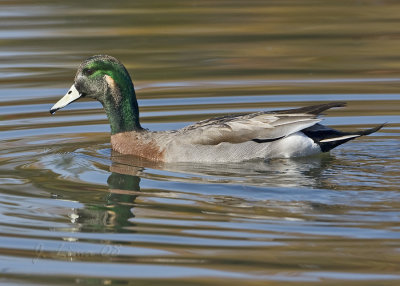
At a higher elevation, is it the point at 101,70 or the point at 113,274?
the point at 101,70

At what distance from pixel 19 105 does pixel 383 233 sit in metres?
6.65

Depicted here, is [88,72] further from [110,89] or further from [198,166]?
[198,166]

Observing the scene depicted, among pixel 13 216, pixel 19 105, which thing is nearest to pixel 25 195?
pixel 13 216

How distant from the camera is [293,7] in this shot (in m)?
16.8

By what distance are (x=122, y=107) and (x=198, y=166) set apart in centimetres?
134

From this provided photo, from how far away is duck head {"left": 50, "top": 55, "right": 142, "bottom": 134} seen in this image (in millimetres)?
9859

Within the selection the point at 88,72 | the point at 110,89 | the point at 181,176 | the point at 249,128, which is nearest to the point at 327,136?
the point at 249,128

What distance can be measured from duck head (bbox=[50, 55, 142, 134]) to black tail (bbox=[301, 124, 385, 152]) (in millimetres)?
1855

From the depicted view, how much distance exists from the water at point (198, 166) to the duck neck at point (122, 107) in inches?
13.1

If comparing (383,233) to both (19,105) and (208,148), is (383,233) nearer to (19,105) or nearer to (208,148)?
(208,148)

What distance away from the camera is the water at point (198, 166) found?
6.32 meters

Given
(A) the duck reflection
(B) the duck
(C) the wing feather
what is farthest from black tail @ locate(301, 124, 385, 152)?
(C) the wing feather

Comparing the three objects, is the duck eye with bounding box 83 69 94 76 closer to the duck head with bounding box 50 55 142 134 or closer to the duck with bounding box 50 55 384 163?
the duck head with bounding box 50 55 142 134

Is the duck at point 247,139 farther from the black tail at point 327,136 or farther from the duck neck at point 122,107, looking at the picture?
the duck neck at point 122,107
